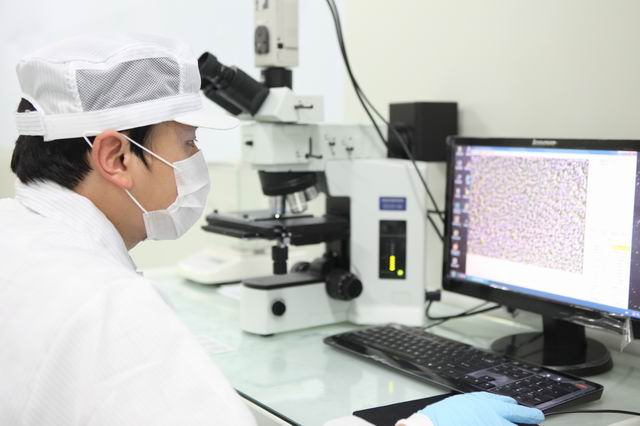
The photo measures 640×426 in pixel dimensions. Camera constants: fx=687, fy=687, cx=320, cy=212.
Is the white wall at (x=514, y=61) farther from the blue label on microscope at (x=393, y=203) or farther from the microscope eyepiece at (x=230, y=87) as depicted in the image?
the microscope eyepiece at (x=230, y=87)

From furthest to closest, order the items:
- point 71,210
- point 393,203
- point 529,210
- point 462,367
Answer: point 393,203 < point 529,210 < point 462,367 < point 71,210

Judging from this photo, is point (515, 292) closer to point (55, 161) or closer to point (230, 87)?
point (230, 87)

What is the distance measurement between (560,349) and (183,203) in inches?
31.9

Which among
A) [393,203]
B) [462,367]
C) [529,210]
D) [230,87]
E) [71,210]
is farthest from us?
[393,203]

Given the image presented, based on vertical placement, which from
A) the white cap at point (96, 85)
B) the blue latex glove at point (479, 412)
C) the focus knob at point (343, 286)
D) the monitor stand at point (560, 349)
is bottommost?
the monitor stand at point (560, 349)

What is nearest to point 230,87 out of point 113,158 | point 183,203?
point 183,203

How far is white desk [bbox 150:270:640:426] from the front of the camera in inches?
45.8

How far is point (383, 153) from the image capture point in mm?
1778

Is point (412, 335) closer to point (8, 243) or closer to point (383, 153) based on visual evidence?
point (383, 153)

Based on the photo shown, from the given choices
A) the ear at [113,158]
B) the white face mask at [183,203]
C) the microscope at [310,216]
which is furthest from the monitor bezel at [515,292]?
the ear at [113,158]

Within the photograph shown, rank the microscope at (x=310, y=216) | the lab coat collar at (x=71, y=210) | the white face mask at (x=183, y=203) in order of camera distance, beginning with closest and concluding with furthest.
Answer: the lab coat collar at (x=71, y=210), the white face mask at (x=183, y=203), the microscope at (x=310, y=216)

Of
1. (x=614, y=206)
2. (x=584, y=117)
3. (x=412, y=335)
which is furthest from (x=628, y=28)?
(x=412, y=335)

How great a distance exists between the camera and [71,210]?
936mm

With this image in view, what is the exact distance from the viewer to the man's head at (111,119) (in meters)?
0.94
